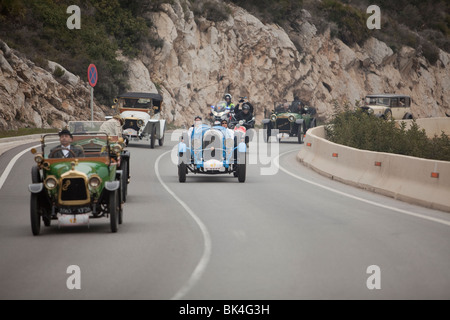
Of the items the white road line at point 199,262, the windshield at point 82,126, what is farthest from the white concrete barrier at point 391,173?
the windshield at point 82,126

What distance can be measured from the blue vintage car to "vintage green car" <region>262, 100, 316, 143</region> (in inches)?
715

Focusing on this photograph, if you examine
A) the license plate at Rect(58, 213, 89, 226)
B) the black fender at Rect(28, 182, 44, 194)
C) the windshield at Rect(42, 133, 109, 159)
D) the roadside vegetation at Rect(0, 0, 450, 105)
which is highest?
the roadside vegetation at Rect(0, 0, 450, 105)

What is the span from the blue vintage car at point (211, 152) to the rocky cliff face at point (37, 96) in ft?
Answer: 60.6

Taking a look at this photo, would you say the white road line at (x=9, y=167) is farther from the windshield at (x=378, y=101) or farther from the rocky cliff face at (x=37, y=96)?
the windshield at (x=378, y=101)

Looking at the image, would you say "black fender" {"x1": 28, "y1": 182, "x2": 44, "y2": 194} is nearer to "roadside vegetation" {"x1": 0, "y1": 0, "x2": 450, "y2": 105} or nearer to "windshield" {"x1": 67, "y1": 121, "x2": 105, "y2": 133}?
"windshield" {"x1": 67, "y1": 121, "x2": 105, "y2": 133}

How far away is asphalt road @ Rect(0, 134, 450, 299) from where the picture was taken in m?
7.79

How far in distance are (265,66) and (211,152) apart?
146 ft

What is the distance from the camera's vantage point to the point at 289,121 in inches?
1532

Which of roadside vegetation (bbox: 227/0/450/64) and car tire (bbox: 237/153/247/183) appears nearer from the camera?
car tire (bbox: 237/153/247/183)

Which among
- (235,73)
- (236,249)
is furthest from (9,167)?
(235,73)

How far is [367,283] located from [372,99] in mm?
39135

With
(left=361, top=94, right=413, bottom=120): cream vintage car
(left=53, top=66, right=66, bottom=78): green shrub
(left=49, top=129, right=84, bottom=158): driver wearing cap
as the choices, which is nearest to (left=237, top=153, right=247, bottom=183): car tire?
(left=49, top=129, right=84, bottom=158): driver wearing cap

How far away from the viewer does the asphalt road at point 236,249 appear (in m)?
7.79

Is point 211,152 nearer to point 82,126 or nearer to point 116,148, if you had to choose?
point 82,126
